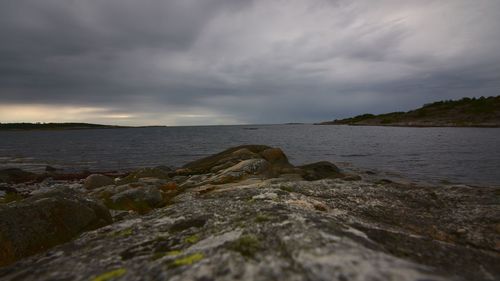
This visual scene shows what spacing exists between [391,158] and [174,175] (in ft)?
102

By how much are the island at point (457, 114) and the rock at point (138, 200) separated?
130599 mm

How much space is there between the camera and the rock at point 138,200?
453 inches

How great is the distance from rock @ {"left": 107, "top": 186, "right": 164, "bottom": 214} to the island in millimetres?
130599

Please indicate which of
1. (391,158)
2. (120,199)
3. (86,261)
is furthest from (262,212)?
(391,158)

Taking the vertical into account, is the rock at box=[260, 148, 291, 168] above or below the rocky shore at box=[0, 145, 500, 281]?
below

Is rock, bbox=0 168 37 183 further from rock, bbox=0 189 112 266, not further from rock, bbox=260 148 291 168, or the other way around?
A: rock, bbox=0 189 112 266

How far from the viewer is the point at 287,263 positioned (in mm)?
4172

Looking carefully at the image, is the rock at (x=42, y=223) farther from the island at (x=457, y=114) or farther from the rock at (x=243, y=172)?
the island at (x=457, y=114)

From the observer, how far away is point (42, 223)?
7316 mm

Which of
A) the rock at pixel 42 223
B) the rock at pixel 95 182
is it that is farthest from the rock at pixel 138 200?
the rock at pixel 95 182

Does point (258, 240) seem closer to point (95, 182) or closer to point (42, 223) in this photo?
point (42, 223)

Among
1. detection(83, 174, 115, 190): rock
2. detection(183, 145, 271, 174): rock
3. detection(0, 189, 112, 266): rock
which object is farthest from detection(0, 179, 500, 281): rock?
detection(83, 174, 115, 190): rock

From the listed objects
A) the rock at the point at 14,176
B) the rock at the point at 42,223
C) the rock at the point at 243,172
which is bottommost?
the rock at the point at 14,176

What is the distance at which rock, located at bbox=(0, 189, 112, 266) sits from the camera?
6688mm
